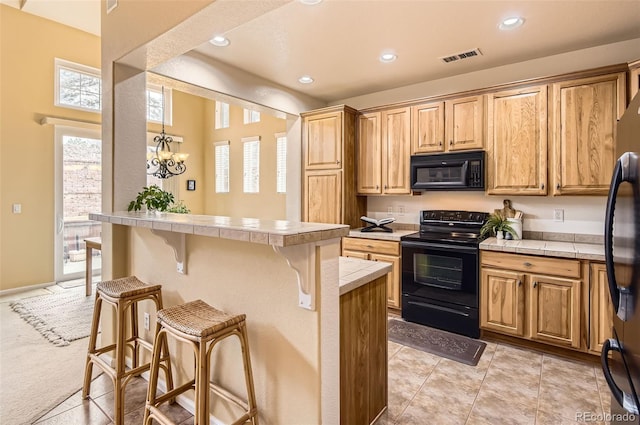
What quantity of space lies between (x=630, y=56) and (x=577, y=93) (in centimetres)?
64

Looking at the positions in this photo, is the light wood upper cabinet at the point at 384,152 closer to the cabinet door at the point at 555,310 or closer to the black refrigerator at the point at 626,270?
the cabinet door at the point at 555,310

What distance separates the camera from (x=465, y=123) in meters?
3.53

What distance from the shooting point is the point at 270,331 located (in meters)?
1.63

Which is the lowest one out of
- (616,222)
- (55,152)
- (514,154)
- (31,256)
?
(31,256)

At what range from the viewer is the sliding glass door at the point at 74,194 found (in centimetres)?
495

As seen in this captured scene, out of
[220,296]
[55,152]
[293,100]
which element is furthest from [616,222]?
[55,152]

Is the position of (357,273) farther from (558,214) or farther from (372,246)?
(558,214)

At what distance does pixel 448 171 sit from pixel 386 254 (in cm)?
116

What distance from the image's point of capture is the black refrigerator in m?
0.88

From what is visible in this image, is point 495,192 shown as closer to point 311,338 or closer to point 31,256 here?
point 311,338

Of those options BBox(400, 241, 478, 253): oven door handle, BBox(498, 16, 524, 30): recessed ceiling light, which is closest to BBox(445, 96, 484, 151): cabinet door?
BBox(498, 16, 524, 30): recessed ceiling light

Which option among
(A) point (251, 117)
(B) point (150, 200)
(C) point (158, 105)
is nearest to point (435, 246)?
(B) point (150, 200)

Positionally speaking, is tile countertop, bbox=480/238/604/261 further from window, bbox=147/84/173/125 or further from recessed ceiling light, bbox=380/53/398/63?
window, bbox=147/84/173/125

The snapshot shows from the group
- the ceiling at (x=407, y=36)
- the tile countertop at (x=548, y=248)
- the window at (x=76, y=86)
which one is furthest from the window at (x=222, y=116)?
the tile countertop at (x=548, y=248)
